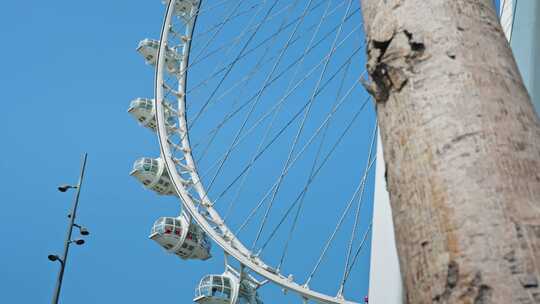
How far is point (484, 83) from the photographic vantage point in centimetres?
98

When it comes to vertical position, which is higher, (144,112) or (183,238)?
(144,112)

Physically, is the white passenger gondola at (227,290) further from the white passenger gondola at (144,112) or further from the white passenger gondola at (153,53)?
the white passenger gondola at (153,53)

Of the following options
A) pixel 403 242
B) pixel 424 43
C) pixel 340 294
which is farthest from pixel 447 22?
pixel 340 294

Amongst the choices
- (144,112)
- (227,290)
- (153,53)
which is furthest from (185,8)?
(227,290)

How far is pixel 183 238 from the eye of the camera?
1753 cm

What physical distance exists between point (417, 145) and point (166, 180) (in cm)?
1821

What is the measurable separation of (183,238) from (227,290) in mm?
1982

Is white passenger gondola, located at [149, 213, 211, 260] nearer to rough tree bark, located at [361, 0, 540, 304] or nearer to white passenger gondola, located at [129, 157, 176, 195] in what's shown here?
white passenger gondola, located at [129, 157, 176, 195]

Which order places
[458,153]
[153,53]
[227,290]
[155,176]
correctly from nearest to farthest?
[458,153] < [227,290] < [155,176] < [153,53]

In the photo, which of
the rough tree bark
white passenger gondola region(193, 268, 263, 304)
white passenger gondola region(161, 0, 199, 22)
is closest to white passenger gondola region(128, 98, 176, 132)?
white passenger gondola region(161, 0, 199, 22)

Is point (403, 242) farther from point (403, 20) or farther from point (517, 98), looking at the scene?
point (403, 20)

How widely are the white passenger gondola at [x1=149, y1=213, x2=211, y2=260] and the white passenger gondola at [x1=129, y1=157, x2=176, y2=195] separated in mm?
1289

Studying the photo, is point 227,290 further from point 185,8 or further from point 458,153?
point 458,153

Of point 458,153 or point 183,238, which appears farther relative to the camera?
point 183,238
